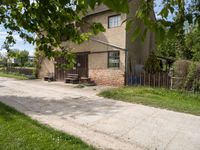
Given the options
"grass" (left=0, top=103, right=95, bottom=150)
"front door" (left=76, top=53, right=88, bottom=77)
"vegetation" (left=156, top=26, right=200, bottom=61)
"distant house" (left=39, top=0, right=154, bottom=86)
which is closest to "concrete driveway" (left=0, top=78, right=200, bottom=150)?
"grass" (left=0, top=103, right=95, bottom=150)

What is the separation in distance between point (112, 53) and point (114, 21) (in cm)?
249

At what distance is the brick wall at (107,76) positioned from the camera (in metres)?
19.1

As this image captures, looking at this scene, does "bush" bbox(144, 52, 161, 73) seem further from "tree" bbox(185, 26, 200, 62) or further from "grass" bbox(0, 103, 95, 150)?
"grass" bbox(0, 103, 95, 150)

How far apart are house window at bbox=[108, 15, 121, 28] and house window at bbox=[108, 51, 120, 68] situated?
84.4 inches

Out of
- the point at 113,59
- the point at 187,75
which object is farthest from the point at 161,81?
the point at 113,59

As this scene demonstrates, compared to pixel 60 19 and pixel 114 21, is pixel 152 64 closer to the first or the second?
pixel 114 21

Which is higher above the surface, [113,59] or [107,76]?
[113,59]

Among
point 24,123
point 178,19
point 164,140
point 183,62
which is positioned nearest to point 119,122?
point 164,140

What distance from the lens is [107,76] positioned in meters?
20.2

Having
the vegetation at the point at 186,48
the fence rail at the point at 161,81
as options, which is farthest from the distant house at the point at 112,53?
the vegetation at the point at 186,48

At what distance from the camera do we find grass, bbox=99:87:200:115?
10969mm

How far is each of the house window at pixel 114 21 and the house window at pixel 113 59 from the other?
2.14m

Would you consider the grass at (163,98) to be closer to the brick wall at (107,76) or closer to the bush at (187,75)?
the bush at (187,75)

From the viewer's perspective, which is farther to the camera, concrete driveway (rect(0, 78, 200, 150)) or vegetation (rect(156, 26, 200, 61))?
vegetation (rect(156, 26, 200, 61))
